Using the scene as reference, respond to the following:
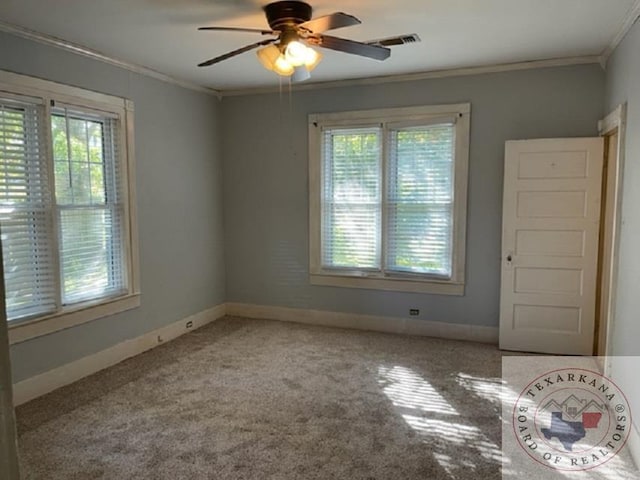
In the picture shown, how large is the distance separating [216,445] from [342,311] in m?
2.60

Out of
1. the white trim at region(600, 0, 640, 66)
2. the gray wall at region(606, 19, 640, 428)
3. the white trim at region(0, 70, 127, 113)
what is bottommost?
the gray wall at region(606, 19, 640, 428)

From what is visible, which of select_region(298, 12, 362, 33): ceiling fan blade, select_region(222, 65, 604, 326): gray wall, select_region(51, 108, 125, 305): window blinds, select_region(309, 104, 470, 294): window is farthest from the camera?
select_region(309, 104, 470, 294): window

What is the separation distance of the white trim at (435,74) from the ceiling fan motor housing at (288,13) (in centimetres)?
202

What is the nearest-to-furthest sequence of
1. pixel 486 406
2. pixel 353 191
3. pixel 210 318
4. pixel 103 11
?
pixel 103 11 < pixel 486 406 < pixel 353 191 < pixel 210 318

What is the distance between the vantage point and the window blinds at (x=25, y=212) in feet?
10.5

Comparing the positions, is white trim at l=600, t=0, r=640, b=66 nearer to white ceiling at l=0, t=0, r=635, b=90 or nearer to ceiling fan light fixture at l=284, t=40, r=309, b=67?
white ceiling at l=0, t=0, r=635, b=90

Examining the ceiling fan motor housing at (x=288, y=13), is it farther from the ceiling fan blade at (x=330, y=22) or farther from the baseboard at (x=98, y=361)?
the baseboard at (x=98, y=361)

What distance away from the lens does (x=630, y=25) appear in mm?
3141

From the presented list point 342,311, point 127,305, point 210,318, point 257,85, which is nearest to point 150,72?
point 257,85

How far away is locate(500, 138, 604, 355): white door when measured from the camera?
4004mm

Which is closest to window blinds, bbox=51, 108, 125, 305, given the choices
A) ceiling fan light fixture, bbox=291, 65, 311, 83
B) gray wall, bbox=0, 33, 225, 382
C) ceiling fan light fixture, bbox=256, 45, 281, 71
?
gray wall, bbox=0, 33, 225, 382

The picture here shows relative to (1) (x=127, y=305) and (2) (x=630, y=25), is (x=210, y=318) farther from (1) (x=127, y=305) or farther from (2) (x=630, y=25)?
(2) (x=630, y=25)

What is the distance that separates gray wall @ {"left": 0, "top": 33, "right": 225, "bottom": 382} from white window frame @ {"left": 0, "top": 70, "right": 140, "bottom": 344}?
6 centimetres

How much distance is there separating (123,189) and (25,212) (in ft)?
3.04
